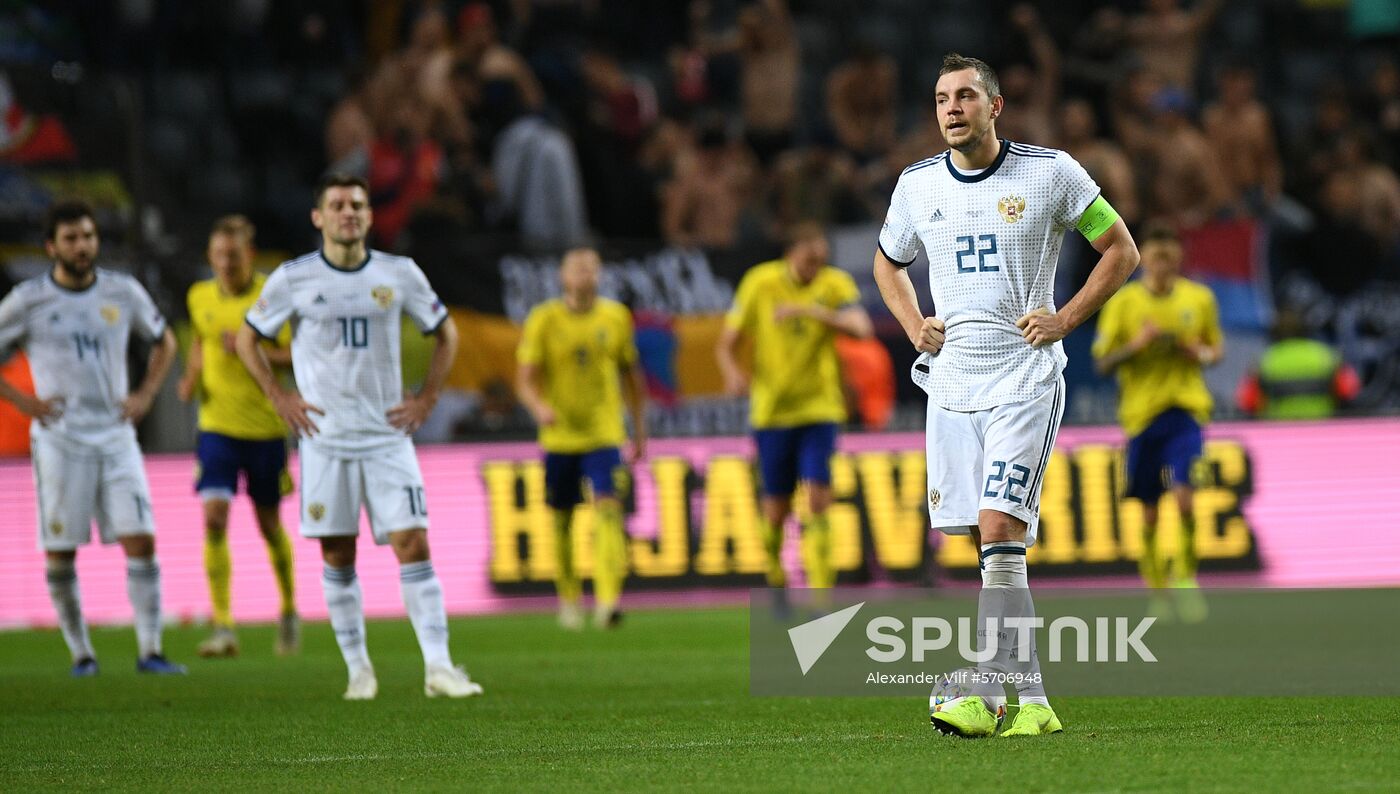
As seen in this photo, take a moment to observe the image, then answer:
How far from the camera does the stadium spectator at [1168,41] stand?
21.8 metres

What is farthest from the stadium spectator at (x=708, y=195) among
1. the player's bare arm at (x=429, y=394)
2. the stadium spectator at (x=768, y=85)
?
the player's bare arm at (x=429, y=394)

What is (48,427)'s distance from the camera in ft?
36.4

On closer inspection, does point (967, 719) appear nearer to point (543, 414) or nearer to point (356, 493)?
point (356, 493)

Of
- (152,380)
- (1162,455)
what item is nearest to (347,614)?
Result: (152,380)

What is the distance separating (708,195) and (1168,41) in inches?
231

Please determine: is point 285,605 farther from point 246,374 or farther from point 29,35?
point 29,35

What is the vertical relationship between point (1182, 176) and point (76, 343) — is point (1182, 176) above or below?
above

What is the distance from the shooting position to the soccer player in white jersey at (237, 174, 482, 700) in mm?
9266

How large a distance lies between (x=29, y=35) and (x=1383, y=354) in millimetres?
12488

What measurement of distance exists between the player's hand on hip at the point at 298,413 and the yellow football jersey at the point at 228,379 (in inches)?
133

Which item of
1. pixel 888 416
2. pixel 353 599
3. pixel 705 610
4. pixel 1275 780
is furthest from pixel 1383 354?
pixel 1275 780

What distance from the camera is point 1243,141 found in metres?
20.8

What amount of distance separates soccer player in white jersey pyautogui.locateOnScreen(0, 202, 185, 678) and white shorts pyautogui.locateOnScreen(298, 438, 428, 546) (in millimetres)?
2317

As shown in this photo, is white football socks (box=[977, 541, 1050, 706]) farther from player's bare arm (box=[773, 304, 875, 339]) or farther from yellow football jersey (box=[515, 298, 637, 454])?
yellow football jersey (box=[515, 298, 637, 454])
